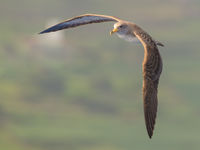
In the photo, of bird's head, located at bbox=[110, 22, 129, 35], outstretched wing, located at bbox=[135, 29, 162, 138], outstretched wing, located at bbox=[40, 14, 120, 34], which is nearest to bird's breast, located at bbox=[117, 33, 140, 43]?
bird's head, located at bbox=[110, 22, 129, 35]

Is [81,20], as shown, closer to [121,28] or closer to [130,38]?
[121,28]

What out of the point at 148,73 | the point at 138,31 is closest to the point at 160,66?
the point at 148,73

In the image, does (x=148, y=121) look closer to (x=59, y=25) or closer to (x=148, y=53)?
(x=148, y=53)

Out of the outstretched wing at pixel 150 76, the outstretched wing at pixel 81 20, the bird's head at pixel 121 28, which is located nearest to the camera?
the outstretched wing at pixel 150 76

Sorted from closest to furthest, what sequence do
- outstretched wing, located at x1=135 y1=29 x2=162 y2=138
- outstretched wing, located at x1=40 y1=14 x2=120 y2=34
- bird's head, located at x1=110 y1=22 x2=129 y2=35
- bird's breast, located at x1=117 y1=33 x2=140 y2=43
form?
outstretched wing, located at x1=135 y1=29 x2=162 y2=138 < bird's breast, located at x1=117 y1=33 x2=140 y2=43 < bird's head, located at x1=110 y1=22 x2=129 y2=35 < outstretched wing, located at x1=40 y1=14 x2=120 y2=34

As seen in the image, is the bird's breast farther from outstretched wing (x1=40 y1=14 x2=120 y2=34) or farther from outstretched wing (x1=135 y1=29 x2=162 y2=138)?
outstretched wing (x1=135 y1=29 x2=162 y2=138)

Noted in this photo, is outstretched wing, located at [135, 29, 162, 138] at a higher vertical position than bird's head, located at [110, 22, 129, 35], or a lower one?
lower

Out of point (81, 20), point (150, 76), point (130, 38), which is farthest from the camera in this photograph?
point (81, 20)

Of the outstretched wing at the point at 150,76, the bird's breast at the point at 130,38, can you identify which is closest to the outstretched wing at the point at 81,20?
the bird's breast at the point at 130,38

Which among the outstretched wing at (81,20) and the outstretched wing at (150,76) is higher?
the outstretched wing at (81,20)

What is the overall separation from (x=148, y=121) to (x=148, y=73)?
156 centimetres

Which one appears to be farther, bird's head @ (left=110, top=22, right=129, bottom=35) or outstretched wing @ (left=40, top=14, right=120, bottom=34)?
outstretched wing @ (left=40, top=14, right=120, bottom=34)

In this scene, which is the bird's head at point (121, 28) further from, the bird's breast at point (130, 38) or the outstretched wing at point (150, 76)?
the outstretched wing at point (150, 76)

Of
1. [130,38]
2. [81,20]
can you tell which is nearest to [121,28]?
[130,38]
